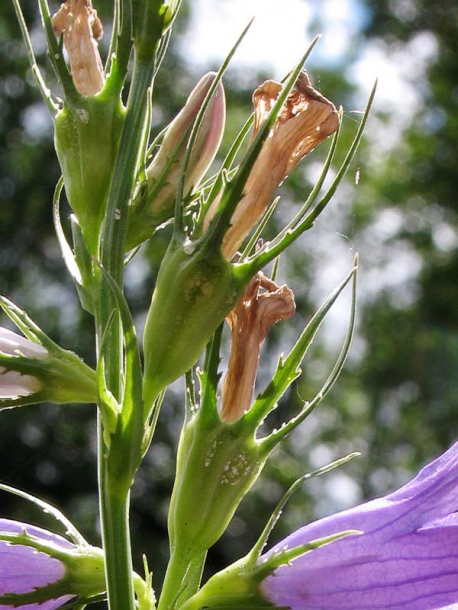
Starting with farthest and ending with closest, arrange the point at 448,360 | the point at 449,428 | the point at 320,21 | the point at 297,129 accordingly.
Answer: the point at 320,21 < the point at 449,428 < the point at 448,360 < the point at 297,129

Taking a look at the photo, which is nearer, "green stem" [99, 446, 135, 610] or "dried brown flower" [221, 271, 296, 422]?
"green stem" [99, 446, 135, 610]

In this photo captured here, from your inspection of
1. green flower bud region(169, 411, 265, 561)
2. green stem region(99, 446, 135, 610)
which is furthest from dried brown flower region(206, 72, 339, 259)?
green stem region(99, 446, 135, 610)

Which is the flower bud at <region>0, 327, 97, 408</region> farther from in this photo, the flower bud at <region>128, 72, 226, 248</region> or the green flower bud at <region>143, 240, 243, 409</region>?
the flower bud at <region>128, 72, 226, 248</region>

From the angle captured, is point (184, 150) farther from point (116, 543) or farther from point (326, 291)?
point (326, 291)

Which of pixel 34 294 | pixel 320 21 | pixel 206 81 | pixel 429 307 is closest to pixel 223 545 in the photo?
pixel 34 294

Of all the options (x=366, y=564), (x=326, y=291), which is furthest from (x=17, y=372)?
(x=326, y=291)

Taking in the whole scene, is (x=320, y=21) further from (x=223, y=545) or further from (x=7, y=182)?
(x=223, y=545)

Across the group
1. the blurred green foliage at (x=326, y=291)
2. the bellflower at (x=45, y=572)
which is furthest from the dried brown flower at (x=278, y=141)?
the blurred green foliage at (x=326, y=291)
